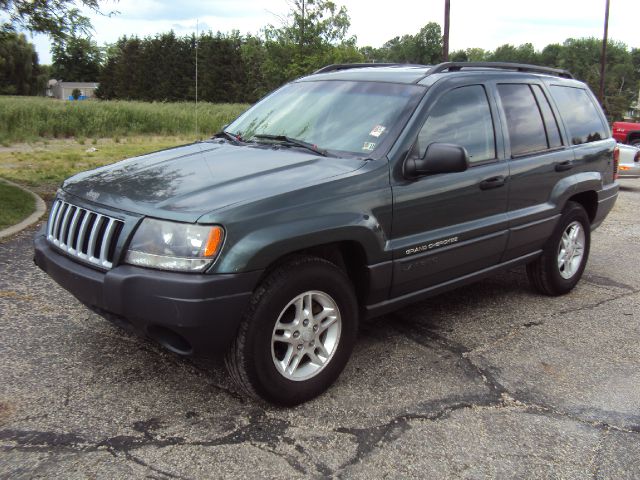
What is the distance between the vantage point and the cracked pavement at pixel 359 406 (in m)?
2.85

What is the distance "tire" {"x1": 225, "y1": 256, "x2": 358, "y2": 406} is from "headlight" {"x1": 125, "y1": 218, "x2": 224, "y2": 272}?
0.34m

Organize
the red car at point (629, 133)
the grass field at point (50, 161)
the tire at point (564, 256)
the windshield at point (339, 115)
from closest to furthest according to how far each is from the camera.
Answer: the windshield at point (339, 115) → the tire at point (564, 256) → the grass field at point (50, 161) → the red car at point (629, 133)

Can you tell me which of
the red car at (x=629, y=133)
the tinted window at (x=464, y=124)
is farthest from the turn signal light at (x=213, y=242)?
the red car at (x=629, y=133)

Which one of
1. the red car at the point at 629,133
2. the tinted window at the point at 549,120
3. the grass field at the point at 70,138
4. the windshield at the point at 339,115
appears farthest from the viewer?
the red car at the point at 629,133

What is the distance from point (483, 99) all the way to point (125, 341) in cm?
290

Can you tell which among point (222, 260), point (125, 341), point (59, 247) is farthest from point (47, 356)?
point (222, 260)

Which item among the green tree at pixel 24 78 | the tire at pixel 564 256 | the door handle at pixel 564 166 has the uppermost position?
the green tree at pixel 24 78

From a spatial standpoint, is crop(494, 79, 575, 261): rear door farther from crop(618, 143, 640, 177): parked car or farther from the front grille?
crop(618, 143, 640, 177): parked car

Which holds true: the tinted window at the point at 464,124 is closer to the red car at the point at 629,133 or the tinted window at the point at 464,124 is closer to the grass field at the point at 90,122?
the red car at the point at 629,133

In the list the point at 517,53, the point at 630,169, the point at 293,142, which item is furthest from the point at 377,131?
the point at 517,53

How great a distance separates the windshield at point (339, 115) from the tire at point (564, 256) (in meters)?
2.00

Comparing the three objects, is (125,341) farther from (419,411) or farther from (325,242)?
(419,411)

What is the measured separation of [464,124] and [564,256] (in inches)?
73.9

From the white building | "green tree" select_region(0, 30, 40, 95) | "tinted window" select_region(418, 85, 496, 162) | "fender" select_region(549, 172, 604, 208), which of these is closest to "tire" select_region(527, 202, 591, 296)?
"fender" select_region(549, 172, 604, 208)
